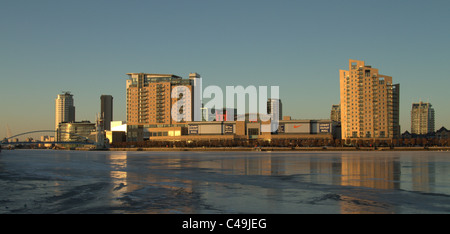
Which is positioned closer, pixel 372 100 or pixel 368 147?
pixel 368 147

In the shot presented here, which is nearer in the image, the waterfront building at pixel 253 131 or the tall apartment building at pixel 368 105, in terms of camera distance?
the waterfront building at pixel 253 131

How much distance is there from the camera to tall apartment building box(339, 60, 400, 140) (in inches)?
7264

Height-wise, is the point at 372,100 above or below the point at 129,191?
above

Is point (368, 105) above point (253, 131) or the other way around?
above

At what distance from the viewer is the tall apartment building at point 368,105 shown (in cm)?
18450

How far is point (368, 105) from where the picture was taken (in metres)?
186

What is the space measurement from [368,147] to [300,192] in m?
142

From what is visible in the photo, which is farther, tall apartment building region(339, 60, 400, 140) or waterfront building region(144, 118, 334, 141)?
tall apartment building region(339, 60, 400, 140)

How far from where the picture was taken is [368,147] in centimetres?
15738
